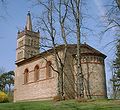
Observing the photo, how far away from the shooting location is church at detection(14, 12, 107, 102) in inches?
1250

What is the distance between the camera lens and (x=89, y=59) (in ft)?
105

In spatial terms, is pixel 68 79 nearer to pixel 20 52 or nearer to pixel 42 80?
pixel 42 80

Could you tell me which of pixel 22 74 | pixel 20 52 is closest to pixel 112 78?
pixel 22 74

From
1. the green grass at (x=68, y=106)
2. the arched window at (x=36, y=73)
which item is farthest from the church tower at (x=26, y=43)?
the green grass at (x=68, y=106)

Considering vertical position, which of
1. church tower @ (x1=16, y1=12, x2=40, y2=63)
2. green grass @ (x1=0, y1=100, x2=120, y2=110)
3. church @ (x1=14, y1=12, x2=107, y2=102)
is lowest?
green grass @ (x1=0, y1=100, x2=120, y2=110)

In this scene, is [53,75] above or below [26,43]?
below

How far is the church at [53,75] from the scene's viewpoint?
31.8 metres

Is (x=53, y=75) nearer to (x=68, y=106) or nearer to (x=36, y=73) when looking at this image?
(x=36, y=73)

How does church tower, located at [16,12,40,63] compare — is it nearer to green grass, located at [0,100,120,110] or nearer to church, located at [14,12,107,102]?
church, located at [14,12,107,102]

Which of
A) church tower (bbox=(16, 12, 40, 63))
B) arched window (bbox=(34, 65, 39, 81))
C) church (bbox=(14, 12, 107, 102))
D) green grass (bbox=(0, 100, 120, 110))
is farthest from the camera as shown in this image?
church tower (bbox=(16, 12, 40, 63))

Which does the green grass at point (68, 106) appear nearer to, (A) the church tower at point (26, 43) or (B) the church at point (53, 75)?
(B) the church at point (53, 75)

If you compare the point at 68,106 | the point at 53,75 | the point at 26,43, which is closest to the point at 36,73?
the point at 53,75

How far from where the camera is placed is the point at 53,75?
3453 cm

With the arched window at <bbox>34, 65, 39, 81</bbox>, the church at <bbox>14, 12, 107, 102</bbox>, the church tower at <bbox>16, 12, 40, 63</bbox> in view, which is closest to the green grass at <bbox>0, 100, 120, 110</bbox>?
the church at <bbox>14, 12, 107, 102</bbox>
